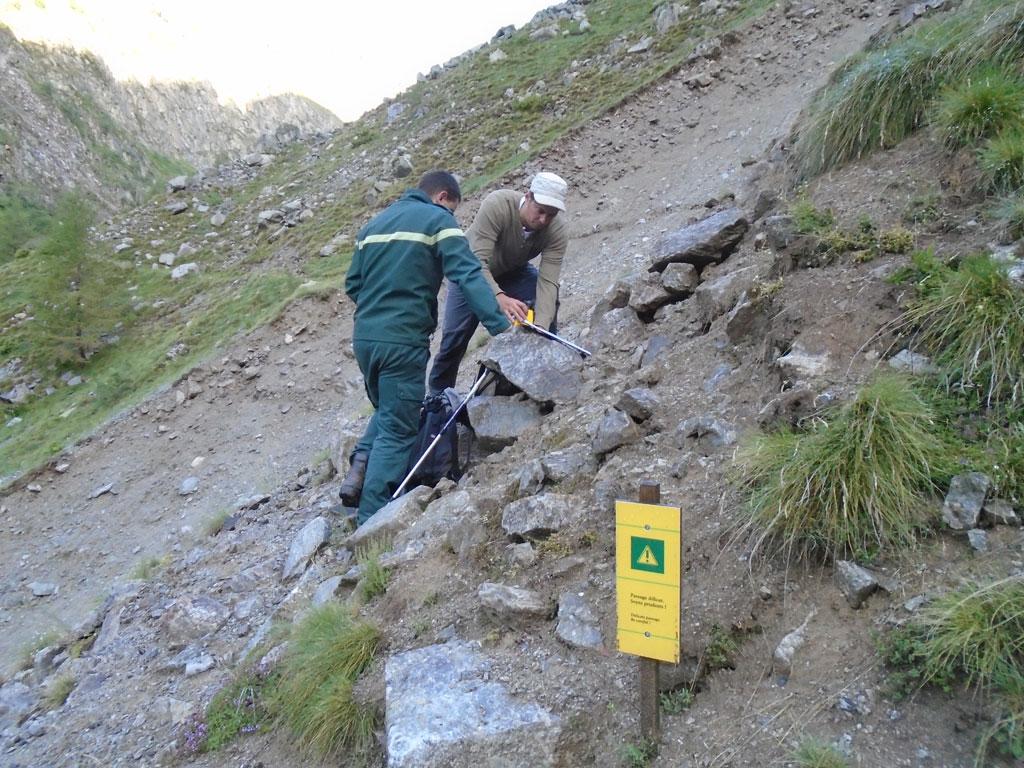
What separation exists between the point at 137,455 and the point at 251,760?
8.11m

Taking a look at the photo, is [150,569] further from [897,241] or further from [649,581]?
[897,241]

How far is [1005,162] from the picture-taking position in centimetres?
386

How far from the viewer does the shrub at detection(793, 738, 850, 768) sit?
2174 millimetres

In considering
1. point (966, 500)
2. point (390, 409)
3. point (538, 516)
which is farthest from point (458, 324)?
point (966, 500)

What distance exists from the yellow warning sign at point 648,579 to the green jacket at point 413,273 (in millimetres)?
2654

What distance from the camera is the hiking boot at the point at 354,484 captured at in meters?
5.31

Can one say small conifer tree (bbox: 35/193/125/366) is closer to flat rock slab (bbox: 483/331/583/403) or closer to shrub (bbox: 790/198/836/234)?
flat rock slab (bbox: 483/331/583/403)

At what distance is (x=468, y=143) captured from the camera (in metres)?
17.8

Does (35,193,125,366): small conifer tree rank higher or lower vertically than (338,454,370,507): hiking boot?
higher

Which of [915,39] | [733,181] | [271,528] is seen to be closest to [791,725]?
[271,528]

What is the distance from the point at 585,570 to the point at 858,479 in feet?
4.13

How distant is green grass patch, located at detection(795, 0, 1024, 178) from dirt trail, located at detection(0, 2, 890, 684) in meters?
2.07

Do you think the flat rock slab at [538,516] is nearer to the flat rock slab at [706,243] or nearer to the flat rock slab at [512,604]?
the flat rock slab at [512,604]

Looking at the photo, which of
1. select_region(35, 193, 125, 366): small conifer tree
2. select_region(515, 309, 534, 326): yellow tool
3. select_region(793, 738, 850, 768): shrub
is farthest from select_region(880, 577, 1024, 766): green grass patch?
select_region(35, 193, 125, 366): small conifer tree
